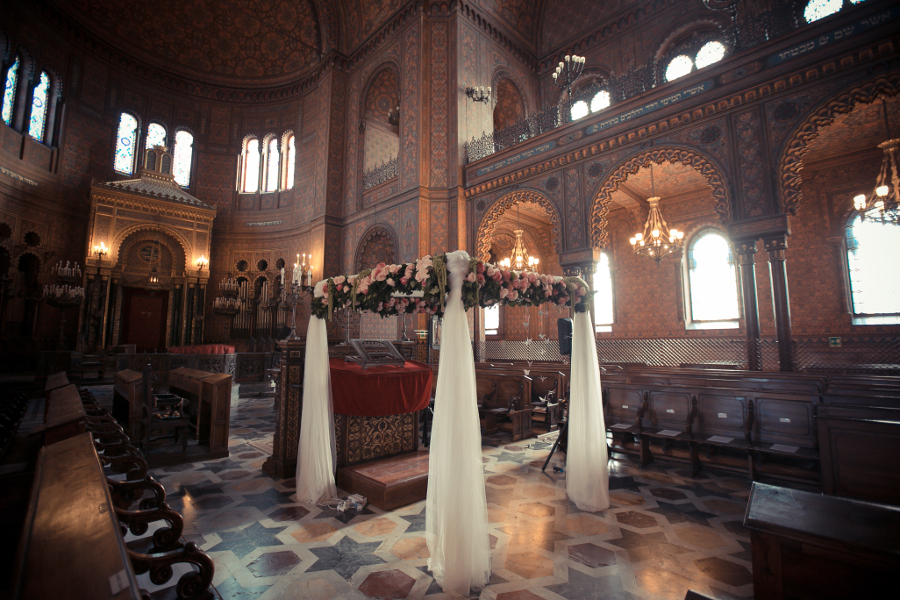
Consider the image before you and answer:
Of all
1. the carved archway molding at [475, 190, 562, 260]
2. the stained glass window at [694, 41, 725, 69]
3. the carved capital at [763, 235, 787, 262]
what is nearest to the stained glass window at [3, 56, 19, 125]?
the carved archway molding at [475, 190, 562, 260]

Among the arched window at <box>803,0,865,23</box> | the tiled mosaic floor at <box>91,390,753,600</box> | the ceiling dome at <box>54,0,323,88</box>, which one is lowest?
the tiled mosaic floor at <box>91,390,753,600</box>

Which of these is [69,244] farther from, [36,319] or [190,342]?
[190,342]

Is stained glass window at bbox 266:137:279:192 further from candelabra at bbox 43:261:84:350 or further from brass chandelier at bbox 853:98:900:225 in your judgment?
brass chandelier at bbox 853:98:900:225

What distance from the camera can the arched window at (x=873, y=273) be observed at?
9500mm

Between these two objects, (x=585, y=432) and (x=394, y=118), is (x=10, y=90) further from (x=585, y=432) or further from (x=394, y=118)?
→ (x=585, y=432)

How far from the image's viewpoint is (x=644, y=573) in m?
3.11

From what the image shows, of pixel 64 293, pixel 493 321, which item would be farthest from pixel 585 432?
pixel 64 293

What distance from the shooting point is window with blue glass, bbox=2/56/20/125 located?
1173 cm

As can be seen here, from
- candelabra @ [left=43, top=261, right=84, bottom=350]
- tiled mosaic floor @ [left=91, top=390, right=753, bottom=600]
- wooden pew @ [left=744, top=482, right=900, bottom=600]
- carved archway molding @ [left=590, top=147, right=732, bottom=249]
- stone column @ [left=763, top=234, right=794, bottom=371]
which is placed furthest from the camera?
candelabra @ [left=43, top=261, right=84, bottom=350]

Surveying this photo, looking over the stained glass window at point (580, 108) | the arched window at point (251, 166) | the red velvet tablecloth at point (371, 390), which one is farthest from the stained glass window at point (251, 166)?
the red velvet tablecloth at point (371, 390)

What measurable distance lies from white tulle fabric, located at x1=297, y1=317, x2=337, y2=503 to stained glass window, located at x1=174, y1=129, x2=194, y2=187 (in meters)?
15.9

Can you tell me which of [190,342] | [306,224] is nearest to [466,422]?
[306,224]

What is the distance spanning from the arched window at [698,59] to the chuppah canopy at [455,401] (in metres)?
10.6

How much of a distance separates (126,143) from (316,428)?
16.8m
